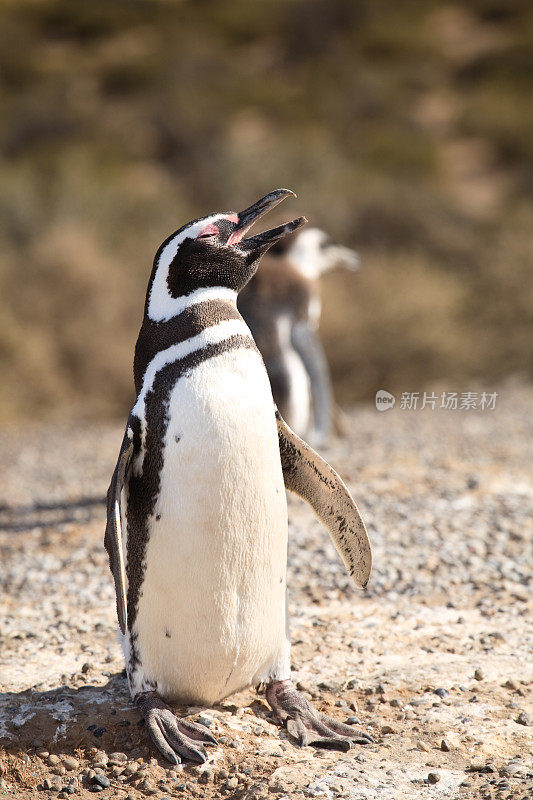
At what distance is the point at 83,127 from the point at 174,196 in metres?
6.71

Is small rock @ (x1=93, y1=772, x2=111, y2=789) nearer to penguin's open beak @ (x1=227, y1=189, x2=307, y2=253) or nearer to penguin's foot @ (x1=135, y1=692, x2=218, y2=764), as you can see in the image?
penguin's foot @ (x1=135, y1=692, x2=218, y2=764)

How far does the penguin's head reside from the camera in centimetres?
277

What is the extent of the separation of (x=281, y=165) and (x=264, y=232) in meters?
19.7

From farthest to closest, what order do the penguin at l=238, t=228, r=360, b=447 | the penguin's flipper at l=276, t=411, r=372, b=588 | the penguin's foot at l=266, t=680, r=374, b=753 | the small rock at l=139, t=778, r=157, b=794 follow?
the penguin at l=238, t=228, r=360, b=447 < the penguin's flipper at l=276, t=411, r=372, b=588 < the penguin's foot at l=266, t=680, r=374, b=753 < the small rock at l=139, t=778, r=157, b=794

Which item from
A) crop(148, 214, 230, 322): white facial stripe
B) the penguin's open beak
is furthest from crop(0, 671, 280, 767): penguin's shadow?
the penguin's open beak

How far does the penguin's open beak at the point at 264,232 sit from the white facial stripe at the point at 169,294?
0.23 feet

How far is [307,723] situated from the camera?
2.86 m

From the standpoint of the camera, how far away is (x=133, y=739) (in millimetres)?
2777

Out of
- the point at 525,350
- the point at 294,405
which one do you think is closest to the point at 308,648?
the point at 294,405

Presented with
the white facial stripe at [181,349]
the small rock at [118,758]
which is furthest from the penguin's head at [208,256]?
the small rock at [118,758]

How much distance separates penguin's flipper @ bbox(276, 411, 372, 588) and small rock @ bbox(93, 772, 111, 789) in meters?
1.07

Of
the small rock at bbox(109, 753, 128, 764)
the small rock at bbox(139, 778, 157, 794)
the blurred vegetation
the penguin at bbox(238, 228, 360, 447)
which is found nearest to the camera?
the small rock at bbox(139, 778, 157, 794)

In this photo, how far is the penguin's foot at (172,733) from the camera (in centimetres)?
264

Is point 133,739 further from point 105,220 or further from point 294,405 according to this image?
point 105,220
